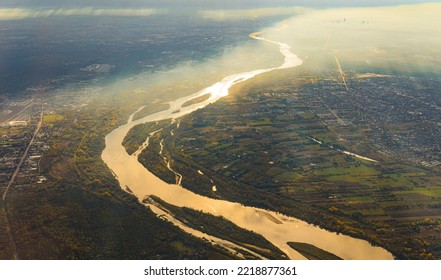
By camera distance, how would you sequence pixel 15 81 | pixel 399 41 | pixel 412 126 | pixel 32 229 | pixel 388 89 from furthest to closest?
pixel 399 41, pixel 15 81, pixel 388 89, pixel 412 126, pixel 32 229

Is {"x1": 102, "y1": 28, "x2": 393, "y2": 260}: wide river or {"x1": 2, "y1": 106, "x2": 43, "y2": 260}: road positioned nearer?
{"x1": 102, "y1": 28, "x2": 393, "y2": 260}: wide river

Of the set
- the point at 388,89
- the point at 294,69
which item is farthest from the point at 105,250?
the point at 294,69

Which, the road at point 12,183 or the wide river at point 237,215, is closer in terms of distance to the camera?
the wide river at point 237,215

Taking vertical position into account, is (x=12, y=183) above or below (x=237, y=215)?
above

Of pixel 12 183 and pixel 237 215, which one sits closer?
pixel 237 215

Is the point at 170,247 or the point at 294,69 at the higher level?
the point at 294,69

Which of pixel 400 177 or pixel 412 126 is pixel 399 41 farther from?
pixel 400 177

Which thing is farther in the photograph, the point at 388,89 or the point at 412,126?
the point at 388,89

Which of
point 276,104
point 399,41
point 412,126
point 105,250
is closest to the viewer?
point 105,250

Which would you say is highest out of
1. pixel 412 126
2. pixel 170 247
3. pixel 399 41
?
pixel 399 41
